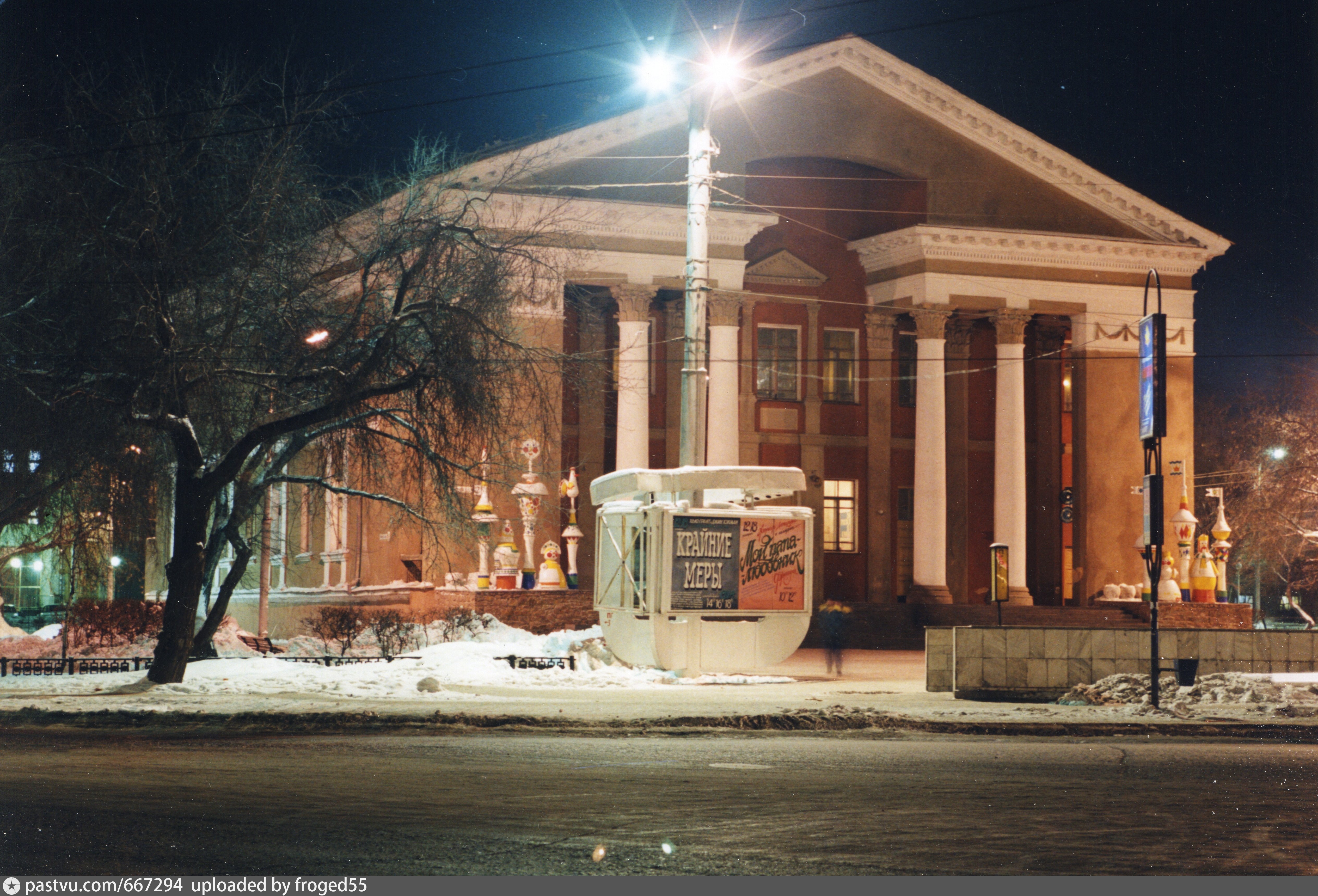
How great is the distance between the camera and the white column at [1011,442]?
41.7 m

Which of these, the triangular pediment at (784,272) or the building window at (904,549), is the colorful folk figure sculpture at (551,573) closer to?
the triangular pediment at (784,272)

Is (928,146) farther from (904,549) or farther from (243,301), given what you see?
(243,301)

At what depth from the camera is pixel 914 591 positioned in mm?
40625

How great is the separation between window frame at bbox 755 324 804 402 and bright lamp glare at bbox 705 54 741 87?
66.5 feet

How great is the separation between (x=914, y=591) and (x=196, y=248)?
1003 inches

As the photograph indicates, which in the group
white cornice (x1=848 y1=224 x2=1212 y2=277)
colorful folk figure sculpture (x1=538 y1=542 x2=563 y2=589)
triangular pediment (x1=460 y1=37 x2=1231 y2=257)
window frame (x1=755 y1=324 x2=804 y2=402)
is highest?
triangular pediment (x1=460 y1=37 x2=1231 y2=257)

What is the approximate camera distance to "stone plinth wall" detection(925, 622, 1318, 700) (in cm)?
2136

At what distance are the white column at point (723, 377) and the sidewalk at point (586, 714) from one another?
17943 millimetres

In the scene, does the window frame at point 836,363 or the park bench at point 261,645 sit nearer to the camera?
the park bench at point 261,645

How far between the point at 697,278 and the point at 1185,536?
23.4 m

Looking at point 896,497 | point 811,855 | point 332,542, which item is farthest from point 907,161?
point 811,855

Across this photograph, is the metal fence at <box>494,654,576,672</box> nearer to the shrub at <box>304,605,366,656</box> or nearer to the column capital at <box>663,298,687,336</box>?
the shrub at <box>304,605,366,656</box>

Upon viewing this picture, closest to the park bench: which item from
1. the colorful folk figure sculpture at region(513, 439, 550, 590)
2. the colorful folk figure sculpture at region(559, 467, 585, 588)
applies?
the colorful folk figure sculpture at region(513, 439, 550, 590)

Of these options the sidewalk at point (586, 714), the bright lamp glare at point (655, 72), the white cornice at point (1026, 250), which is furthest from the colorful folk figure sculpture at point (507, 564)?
the bright lamp glare at point (655, 72)
